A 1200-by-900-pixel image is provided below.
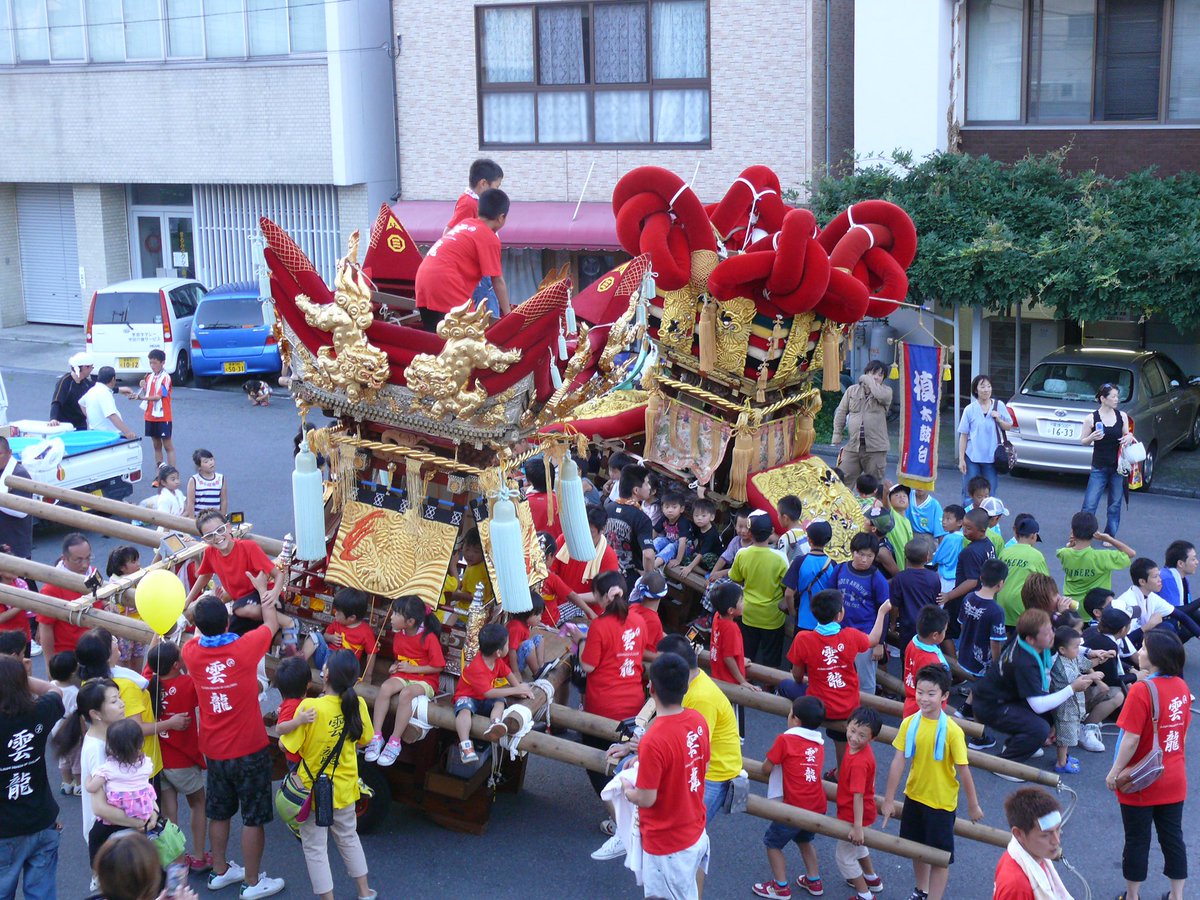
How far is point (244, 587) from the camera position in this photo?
26.6 ft

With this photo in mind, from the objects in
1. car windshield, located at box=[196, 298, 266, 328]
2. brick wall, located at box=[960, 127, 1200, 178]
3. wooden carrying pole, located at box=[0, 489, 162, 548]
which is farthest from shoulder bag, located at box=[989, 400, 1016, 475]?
car windshield, located at box=[196, 298, 266, 328]

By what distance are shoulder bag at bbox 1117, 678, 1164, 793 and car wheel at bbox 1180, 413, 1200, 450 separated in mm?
11183

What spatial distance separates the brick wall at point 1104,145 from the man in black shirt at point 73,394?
11594 millimetres

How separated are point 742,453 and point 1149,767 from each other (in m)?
4.39

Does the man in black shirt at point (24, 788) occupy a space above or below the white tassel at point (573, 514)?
below

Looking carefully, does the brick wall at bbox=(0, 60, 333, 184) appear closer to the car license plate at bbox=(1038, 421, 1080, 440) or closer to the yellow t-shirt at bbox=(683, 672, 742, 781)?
the car license plate at bbox=(1038, 421, 1080, 440)

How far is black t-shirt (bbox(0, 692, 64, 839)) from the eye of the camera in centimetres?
607

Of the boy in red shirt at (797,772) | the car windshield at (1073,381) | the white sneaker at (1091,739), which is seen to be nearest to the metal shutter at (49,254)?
the car windshield at (1073,381)

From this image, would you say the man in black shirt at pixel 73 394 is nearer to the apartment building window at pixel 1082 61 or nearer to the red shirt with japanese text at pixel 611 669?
the red shirt with japanese text at pixel 611 669

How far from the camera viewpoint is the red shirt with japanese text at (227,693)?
675 centimetres

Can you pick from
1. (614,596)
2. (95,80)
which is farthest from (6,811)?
(95,80)

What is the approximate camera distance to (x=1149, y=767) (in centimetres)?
654

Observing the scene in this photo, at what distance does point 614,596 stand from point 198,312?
552 inches

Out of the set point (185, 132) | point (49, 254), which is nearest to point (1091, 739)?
point (185, 132)
